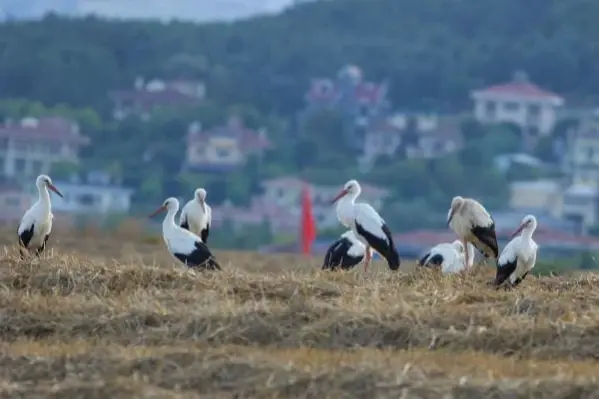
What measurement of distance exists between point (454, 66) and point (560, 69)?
465 cm

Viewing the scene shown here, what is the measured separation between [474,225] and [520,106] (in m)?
67.6

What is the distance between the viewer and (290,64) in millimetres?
86438

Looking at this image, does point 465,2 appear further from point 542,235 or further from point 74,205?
point 542,235

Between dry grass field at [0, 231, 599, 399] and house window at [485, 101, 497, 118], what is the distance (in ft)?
221

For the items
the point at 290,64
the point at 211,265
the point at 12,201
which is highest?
the point at 290,64

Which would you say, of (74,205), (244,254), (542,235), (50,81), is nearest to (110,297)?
(244,254)

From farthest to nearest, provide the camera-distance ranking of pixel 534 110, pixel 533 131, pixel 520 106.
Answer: pixel 533 131 → pixel 520 106 → pixel 534 110

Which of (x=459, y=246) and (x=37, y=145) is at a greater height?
(x=37, y=145)

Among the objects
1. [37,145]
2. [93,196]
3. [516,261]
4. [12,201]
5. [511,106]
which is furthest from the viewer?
[511,106]

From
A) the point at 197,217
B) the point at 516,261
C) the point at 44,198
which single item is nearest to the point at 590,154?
the point at 197,217

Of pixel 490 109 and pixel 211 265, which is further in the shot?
pixel 490 109

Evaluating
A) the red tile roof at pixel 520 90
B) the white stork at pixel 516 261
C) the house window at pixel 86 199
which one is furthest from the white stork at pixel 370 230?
the red tile roof at pixel 520 90

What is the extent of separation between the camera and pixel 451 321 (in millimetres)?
10695

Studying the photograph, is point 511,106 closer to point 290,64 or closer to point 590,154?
point 590,154
